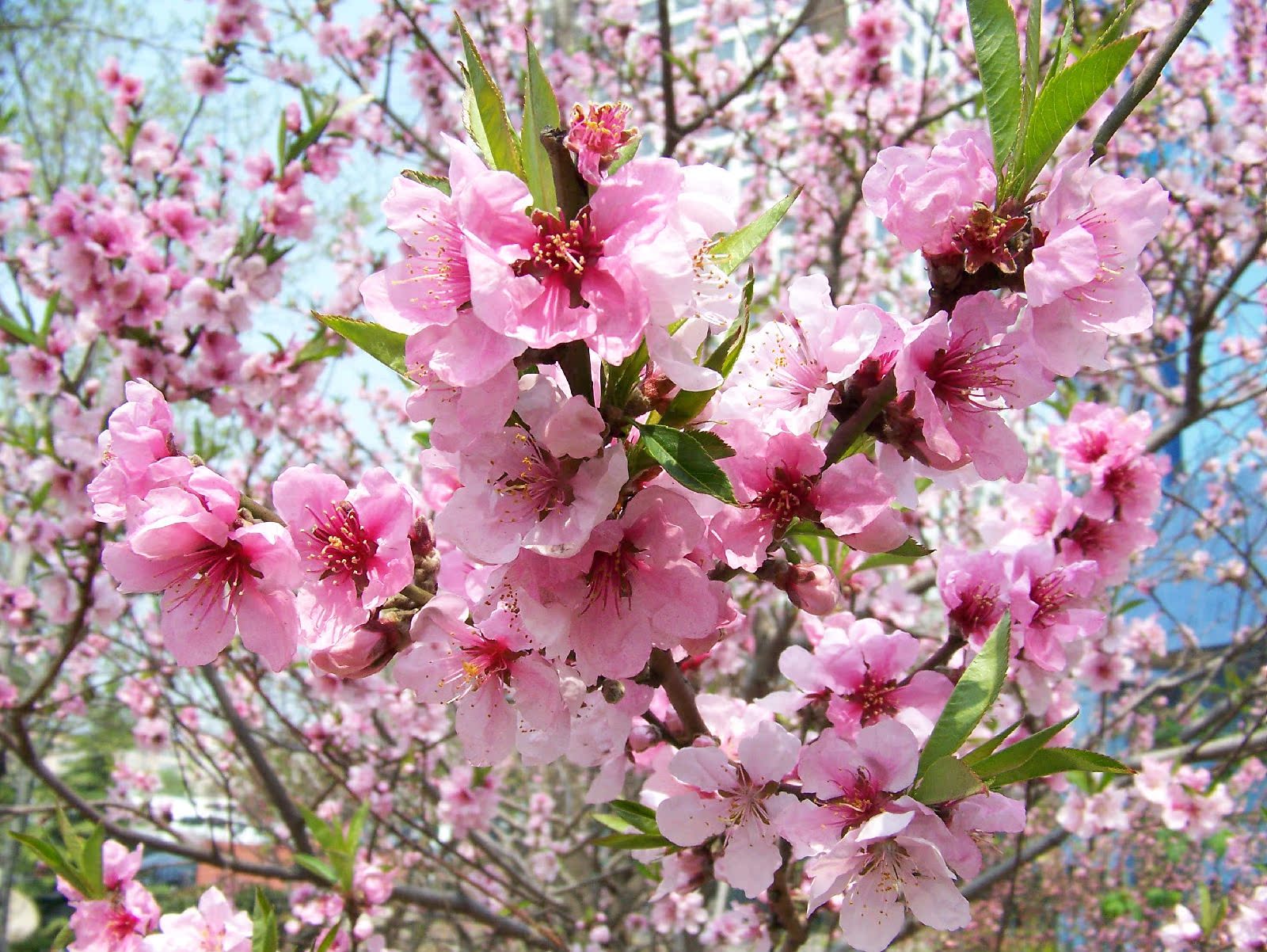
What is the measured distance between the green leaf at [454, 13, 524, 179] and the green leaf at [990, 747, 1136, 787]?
3.24 feet

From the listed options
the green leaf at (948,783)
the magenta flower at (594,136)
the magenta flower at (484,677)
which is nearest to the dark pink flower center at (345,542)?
the magenta flower at (484,677)

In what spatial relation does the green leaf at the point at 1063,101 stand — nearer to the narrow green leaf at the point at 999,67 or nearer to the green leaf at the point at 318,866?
the narrow green leaf at the point at 999,67

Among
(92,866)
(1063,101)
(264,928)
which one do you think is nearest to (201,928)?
(264,928)

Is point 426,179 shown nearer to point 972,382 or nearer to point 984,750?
point 972,382

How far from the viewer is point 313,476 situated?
3.78 feet

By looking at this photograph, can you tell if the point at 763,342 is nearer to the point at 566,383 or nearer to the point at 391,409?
the point at 566,383

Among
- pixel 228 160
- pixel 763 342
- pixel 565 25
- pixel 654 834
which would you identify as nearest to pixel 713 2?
pixel 565 25

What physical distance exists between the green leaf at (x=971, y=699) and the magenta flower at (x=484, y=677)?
499 millimetres

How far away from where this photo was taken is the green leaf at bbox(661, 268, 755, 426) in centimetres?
106

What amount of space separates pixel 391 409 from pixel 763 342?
22.0 feet

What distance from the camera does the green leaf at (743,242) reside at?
3.57ft

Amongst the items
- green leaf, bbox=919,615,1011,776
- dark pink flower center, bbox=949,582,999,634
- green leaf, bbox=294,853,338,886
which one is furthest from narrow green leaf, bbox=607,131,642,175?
green leaf, bbox=294,853,338,886

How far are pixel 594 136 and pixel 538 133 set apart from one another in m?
0.07

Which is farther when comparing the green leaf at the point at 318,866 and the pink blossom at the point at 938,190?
the green leaf at the point at 318,866
